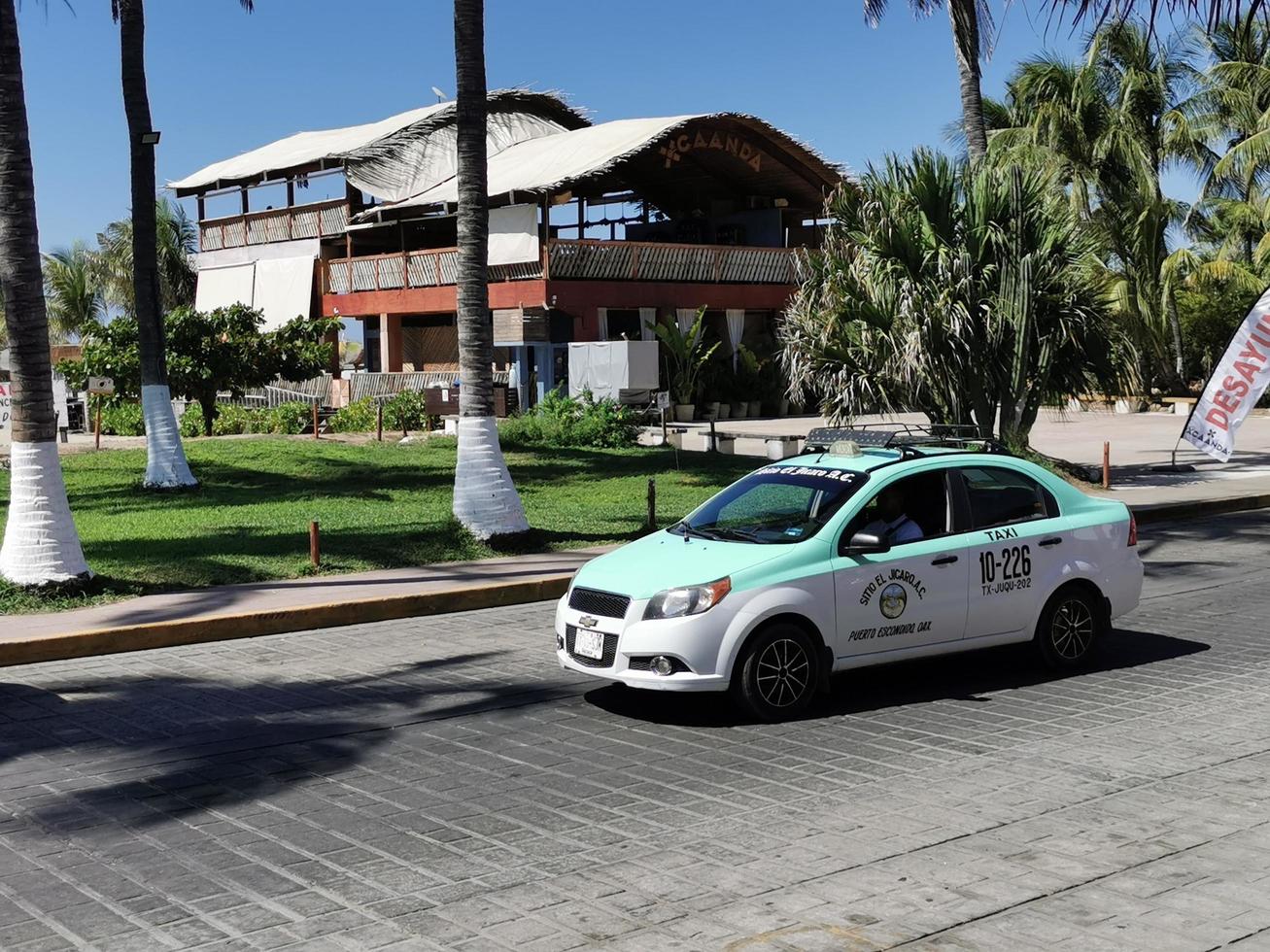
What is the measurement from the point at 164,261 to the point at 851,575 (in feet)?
172

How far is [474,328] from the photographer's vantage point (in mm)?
15734

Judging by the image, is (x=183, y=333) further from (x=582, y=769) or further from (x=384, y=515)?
(x=582, y=769)

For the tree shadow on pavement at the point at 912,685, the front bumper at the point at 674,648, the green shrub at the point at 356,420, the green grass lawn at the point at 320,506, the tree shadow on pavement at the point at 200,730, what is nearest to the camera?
the tree shadow on pavement at the point at 200,730

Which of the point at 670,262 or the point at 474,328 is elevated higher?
the point at 670,262

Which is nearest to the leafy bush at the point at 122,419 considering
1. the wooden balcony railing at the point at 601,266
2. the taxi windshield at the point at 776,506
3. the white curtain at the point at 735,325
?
the wooden balcony railing at the point at 601,266

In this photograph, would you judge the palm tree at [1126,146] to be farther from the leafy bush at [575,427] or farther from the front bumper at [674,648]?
the front bumper at [674,648]

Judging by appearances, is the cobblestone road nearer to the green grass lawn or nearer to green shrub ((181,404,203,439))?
the green grass lawn

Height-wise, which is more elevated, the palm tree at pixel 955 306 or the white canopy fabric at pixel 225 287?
the white canopy fabric at pixel 225 287

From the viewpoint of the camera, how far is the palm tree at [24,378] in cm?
1262

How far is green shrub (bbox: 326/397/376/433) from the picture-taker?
29664mm

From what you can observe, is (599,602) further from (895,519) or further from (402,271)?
(402,271)

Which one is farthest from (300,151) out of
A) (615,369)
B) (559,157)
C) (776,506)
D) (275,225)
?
(776,506)

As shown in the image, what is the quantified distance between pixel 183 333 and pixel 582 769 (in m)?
22.7

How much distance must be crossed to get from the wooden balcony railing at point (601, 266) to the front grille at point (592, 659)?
2615 cm
